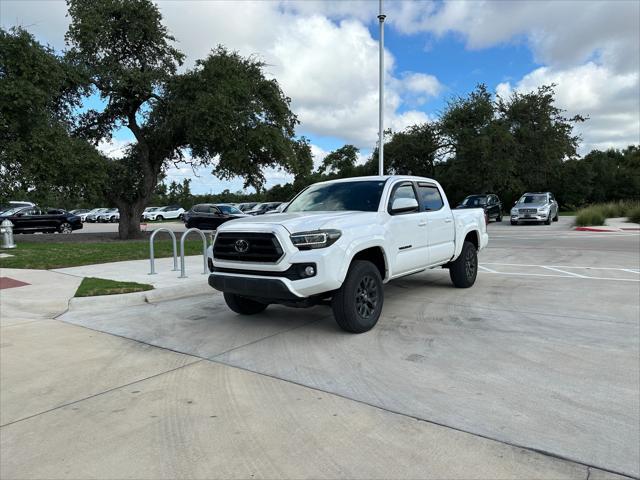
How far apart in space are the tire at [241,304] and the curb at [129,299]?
1.94m

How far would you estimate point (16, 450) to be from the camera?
313cm

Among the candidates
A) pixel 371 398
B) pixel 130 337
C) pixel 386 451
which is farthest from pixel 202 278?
pixel 386 451

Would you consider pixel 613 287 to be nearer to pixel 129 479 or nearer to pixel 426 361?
pixel 426 361

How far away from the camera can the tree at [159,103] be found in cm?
1656

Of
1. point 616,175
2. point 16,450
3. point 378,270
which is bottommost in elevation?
point 16,450

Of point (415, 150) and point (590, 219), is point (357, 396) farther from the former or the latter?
point (415, 150)

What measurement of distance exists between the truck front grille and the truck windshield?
4.54 ft

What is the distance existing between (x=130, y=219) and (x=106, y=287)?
41.2ft

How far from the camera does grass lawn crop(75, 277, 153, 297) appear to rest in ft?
25.5

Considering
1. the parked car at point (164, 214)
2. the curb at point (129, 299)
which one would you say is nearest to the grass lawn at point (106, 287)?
the curb at point (129, 299)

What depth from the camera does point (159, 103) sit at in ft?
60.1

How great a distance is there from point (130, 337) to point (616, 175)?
2283 inches

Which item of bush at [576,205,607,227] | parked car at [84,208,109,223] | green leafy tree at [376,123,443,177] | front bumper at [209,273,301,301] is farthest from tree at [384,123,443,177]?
front bumper at [209,273,301,301]

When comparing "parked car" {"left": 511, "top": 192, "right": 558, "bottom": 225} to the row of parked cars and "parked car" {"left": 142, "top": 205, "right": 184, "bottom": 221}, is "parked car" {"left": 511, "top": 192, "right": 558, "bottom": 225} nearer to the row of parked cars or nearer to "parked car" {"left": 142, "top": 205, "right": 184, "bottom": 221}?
the row of parked cars
